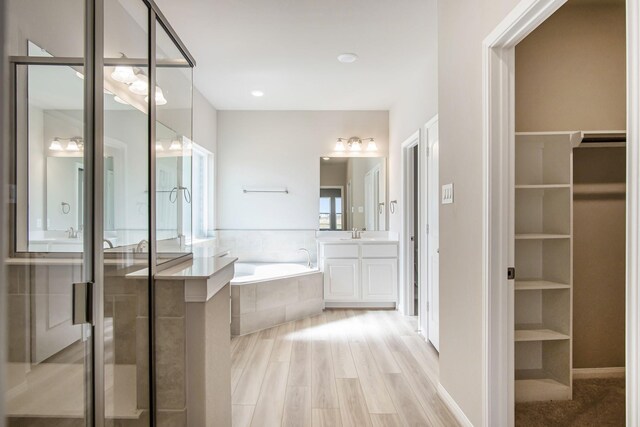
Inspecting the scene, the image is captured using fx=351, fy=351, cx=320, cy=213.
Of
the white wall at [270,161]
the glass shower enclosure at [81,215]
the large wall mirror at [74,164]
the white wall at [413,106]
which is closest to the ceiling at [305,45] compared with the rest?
the white wall at [413,106]

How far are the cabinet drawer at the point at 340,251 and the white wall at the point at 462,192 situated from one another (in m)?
2.07

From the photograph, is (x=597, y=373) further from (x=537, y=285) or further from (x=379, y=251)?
(x=379, y=251)

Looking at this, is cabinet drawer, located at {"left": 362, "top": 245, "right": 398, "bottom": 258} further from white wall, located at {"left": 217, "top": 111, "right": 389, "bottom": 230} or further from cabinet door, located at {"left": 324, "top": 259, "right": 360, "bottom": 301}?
white wall, located at {"left": 217, "top": 111, "right": 389, "bottom": 230}

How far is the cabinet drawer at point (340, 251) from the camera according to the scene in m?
4.33

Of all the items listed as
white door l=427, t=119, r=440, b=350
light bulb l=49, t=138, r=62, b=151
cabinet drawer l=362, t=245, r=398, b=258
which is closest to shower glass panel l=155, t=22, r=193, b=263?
light bulb l=49, t=138, r=62, b=151

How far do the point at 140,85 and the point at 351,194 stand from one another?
3656mm

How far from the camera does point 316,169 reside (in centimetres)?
496

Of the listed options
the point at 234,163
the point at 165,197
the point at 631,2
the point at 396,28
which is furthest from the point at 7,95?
the point at 234,163

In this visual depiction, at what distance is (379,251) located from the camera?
435 centimetres

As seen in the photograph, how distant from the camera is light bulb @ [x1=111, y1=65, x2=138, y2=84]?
1.28m

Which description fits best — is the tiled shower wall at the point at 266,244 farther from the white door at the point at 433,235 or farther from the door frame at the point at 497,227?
the door frame at the point at 497,227

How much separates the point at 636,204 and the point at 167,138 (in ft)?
6.02

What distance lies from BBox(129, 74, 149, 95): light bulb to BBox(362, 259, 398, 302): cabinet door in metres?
3.31

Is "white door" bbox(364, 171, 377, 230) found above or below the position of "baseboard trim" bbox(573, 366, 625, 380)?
above
